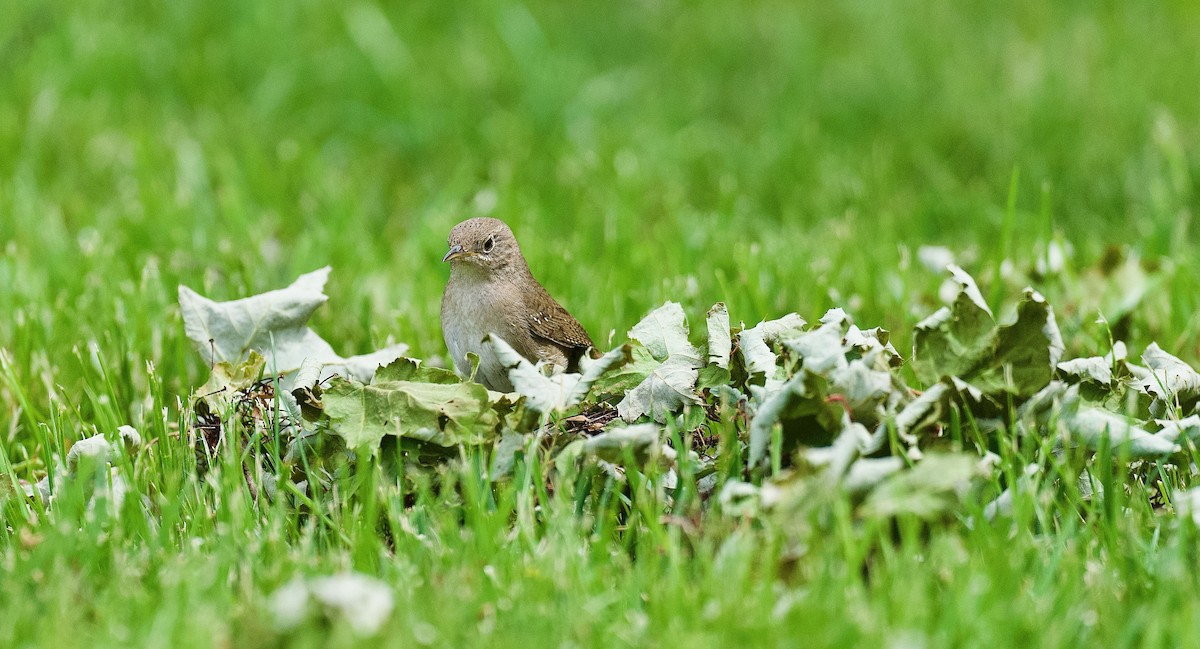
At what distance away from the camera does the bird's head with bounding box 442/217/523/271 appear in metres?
4.20

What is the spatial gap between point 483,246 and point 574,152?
3304 millimetres

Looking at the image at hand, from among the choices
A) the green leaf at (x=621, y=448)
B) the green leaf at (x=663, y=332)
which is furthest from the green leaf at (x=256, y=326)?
the green leaf at (x=621, y=448)

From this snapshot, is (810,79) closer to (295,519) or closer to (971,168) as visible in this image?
(971,168)

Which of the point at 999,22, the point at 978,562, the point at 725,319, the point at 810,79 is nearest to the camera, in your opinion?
the point at 978,562

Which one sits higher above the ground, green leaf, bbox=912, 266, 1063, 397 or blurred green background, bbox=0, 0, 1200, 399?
green leaf, bbox=912, 266, 1063, 397

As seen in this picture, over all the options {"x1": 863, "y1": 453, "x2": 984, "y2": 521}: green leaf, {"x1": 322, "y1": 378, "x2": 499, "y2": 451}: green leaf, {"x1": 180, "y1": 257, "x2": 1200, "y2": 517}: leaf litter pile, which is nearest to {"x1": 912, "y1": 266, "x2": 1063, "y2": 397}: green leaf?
{"x1": 180, "y1": 257, "x2": 1200, "y2": 517}: leaf litter pile

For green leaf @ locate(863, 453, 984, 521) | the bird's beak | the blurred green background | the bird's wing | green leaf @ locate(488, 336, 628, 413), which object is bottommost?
the blurred green background

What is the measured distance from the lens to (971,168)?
24.9ft

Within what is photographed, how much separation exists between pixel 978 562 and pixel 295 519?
1609 millimetres

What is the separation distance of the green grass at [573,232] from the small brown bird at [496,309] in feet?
2.08

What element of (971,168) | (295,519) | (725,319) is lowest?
(971,168)

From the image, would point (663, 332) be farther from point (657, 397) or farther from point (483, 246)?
point (483, 246)

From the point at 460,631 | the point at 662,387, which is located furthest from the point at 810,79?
the point at 460,631

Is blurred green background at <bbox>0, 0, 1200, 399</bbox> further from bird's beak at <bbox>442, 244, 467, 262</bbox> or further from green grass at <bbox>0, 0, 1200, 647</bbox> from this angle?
bird's beak at <bbox>442, 244, 467, 262</bbox>
